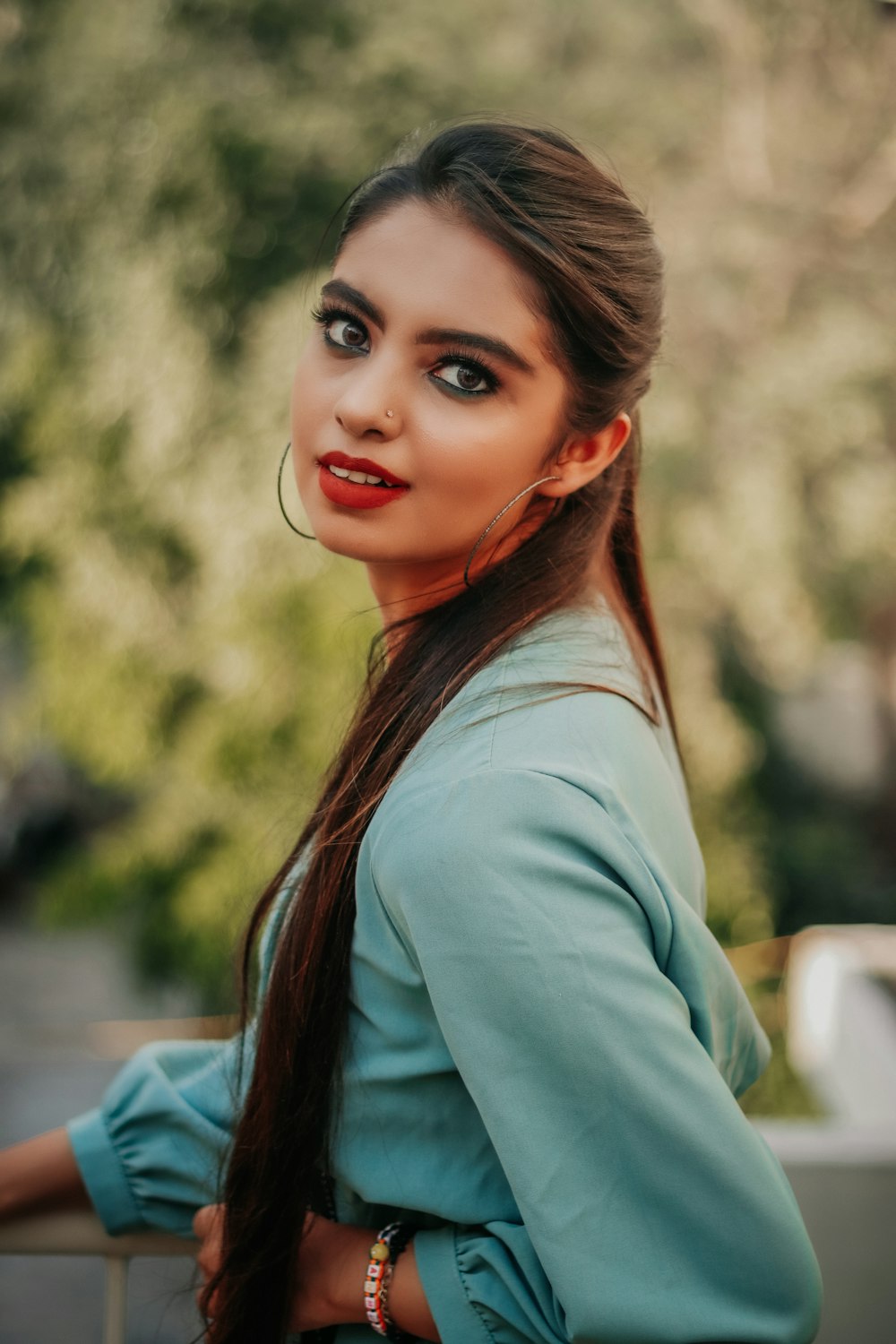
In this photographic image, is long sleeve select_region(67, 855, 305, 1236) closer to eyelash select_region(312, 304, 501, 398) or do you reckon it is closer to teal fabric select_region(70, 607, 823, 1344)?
teal fabric select_region(70, 607, 823, 1344)

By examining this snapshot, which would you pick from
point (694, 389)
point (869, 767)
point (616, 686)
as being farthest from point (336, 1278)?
point (869, 767)

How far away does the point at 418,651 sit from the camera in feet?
3.36

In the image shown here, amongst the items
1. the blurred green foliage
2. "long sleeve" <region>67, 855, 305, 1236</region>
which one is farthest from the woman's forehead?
the blurred green foliage

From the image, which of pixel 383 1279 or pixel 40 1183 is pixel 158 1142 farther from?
pixel 383 1279

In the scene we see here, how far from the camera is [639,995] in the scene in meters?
0.74

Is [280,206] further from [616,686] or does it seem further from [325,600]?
[616,686]

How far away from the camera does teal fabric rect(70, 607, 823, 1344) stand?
2.42ft

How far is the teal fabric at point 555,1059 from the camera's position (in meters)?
0.74

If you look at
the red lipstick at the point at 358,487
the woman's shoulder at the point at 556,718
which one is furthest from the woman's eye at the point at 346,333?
the woman's shoulder at the point at 556,718

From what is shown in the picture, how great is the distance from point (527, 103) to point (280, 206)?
1.07 metres

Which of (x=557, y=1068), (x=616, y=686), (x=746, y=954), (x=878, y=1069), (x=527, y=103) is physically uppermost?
(x=527, y=103)

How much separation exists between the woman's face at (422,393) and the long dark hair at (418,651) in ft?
0.09

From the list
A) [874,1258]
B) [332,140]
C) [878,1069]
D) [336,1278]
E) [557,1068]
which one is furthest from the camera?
[332,140]

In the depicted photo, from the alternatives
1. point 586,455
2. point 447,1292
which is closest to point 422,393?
point 586,455
